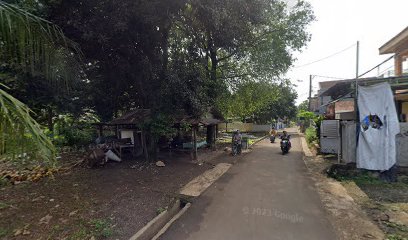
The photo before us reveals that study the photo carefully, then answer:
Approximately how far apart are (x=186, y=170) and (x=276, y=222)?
215 inches

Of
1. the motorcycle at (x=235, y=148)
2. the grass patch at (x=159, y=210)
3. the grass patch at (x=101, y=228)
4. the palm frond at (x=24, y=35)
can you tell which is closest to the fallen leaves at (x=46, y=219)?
the grass patch at (x=101, y=228)

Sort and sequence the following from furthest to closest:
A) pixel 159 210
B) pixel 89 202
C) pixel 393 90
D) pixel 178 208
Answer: pixel 393 90 → pixel 178 208 → pixel 89 202 → pixel 159 210

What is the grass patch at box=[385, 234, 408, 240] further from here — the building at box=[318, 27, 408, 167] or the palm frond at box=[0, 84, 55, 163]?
the palm frond at box=[0, 84, 55, 163]

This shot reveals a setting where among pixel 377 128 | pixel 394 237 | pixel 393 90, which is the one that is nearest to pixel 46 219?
pixel 394 237

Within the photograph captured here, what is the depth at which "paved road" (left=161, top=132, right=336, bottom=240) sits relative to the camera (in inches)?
193

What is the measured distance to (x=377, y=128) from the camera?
27.7 feet

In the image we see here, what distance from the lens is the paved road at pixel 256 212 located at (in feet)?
16.1

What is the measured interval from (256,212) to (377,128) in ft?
19.6

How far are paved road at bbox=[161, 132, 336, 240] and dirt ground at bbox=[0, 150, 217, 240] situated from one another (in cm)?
108

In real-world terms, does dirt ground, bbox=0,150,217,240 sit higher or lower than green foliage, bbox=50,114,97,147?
lower

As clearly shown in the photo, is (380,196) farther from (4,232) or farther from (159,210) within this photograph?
(4,232)

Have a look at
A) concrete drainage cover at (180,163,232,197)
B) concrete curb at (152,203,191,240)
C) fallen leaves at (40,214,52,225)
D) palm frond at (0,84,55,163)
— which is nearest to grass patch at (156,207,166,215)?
concrete curb at (152,203,191,240)

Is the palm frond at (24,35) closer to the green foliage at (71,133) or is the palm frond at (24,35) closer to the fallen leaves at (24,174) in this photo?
the fallen leaves at (24,174)

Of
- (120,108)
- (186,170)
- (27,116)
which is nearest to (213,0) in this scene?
(186,170)
